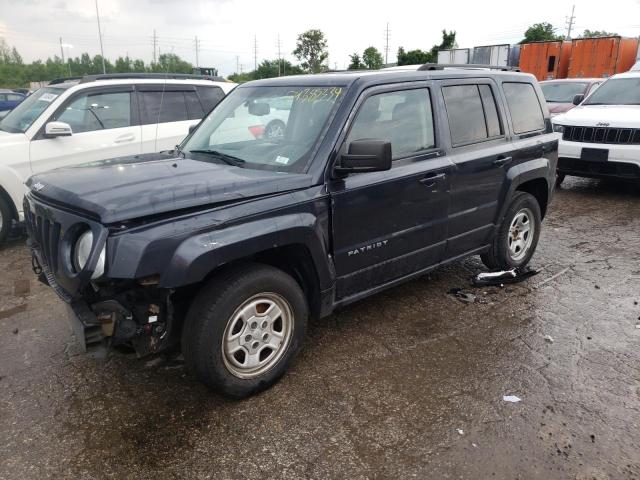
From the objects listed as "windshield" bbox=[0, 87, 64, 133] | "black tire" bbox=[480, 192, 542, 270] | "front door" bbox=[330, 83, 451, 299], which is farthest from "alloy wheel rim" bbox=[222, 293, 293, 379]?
"windshield" bbox=[0, 87, 64, 133]

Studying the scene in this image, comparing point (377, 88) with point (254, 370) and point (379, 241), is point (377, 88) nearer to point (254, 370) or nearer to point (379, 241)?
point (379, 241)

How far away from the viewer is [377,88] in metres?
3.47

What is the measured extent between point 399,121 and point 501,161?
48.3 inches

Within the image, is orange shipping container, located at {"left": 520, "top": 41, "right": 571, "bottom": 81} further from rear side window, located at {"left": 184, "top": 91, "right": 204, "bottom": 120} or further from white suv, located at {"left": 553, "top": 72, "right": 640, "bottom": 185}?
rear side window, located at {"left": 184, "top": 91, "right": 204, "bottom": 120}

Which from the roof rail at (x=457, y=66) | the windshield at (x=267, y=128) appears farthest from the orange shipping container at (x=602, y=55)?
the windshield at (x=267, y=128)

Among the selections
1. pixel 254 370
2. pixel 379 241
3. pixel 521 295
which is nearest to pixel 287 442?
pixel 254 370

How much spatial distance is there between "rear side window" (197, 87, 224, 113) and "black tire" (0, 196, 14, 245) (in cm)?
280

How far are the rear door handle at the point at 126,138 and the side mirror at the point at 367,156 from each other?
423cm

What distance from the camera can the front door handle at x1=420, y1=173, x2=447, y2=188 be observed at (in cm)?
368

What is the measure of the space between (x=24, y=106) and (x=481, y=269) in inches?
238

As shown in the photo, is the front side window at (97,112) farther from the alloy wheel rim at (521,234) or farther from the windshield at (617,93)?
the windshield at (617,93)

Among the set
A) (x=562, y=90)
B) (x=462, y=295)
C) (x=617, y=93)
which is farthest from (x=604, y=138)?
(x=562, y=90)

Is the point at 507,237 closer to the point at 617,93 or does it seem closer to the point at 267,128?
the point at 267,128

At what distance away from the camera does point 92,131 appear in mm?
6141
